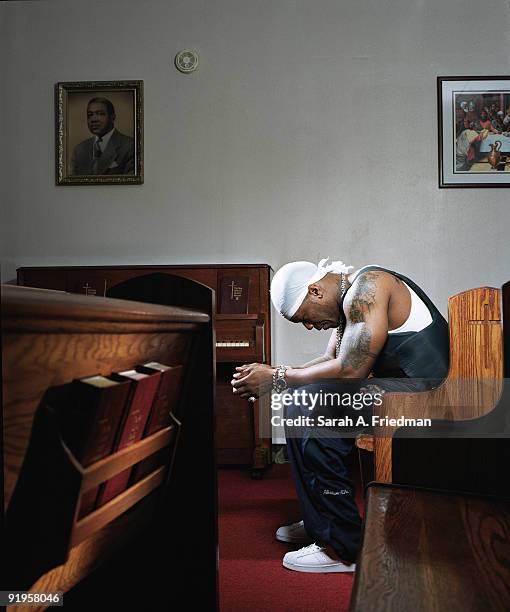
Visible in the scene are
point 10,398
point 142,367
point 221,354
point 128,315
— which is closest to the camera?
point 10,398

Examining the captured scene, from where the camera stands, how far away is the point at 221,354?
417 cm

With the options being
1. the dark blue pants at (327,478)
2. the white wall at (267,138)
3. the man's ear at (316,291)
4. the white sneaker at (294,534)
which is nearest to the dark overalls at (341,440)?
the dark blue pants at (327,478)

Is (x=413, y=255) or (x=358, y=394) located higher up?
(x=413, y=255)

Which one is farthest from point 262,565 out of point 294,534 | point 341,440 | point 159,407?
point 159,407

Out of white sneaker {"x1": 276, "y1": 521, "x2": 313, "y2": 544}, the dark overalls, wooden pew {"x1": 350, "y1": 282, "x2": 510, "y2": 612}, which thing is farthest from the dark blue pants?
wooden pew {"x1": 350, "y1": 282, "x2": 510, "y2": 612}

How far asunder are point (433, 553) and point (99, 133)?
433 cm

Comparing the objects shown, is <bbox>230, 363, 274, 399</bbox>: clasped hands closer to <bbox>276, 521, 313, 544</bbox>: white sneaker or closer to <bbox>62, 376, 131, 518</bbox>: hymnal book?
<bbox>276, 521, 313, 544</bbox>: white sneaker

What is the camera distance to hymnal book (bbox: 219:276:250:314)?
14.8ft

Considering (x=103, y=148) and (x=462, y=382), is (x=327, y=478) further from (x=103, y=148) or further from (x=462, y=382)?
(x=103, y=148)

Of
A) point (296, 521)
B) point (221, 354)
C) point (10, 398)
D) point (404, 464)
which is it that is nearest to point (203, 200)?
point (221, 354)

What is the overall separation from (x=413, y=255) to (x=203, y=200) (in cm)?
150

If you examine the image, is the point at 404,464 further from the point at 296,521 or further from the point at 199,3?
the point at 199,3

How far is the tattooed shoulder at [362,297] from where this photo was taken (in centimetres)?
275

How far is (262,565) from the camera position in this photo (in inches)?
106
